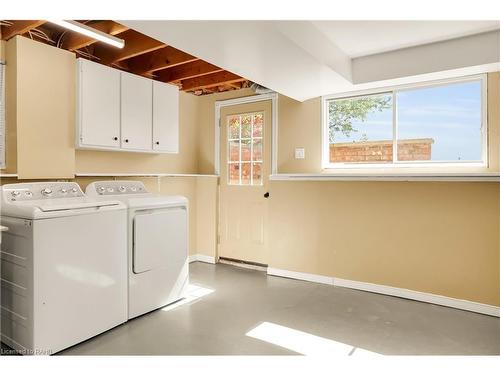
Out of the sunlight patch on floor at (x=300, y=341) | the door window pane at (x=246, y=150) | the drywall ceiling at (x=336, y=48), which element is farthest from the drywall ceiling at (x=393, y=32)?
the sunlight patch on floor at (x=300, y=341)

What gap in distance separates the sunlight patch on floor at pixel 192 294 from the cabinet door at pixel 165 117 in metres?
1.56

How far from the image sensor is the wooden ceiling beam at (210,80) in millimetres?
4043

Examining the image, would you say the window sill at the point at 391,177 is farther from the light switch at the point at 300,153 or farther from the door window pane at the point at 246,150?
the door window pane at the point at 246,150

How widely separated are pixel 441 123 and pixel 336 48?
1222 millimetres

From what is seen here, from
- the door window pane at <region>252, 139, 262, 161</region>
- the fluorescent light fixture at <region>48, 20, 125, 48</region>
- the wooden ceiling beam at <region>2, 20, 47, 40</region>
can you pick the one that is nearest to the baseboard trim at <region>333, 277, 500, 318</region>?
the door window pane at <region>252, 139, 262, 161</region>

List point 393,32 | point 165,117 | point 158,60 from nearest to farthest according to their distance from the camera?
point 393,32, point 158,60, point 165,117

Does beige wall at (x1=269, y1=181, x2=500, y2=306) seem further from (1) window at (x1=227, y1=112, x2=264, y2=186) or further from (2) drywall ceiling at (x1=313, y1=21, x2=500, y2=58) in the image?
(2) drywall ceiling at (x1=313, y1=21, x2=500, y2=58)

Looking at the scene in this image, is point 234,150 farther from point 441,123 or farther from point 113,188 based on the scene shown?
point 441,123

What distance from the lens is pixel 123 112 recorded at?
3.38m

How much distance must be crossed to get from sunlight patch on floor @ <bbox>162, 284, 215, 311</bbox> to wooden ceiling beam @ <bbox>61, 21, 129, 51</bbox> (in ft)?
7.84

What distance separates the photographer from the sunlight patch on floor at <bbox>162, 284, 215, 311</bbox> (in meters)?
3.10

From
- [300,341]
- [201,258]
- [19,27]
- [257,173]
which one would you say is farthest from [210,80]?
[300,341]
